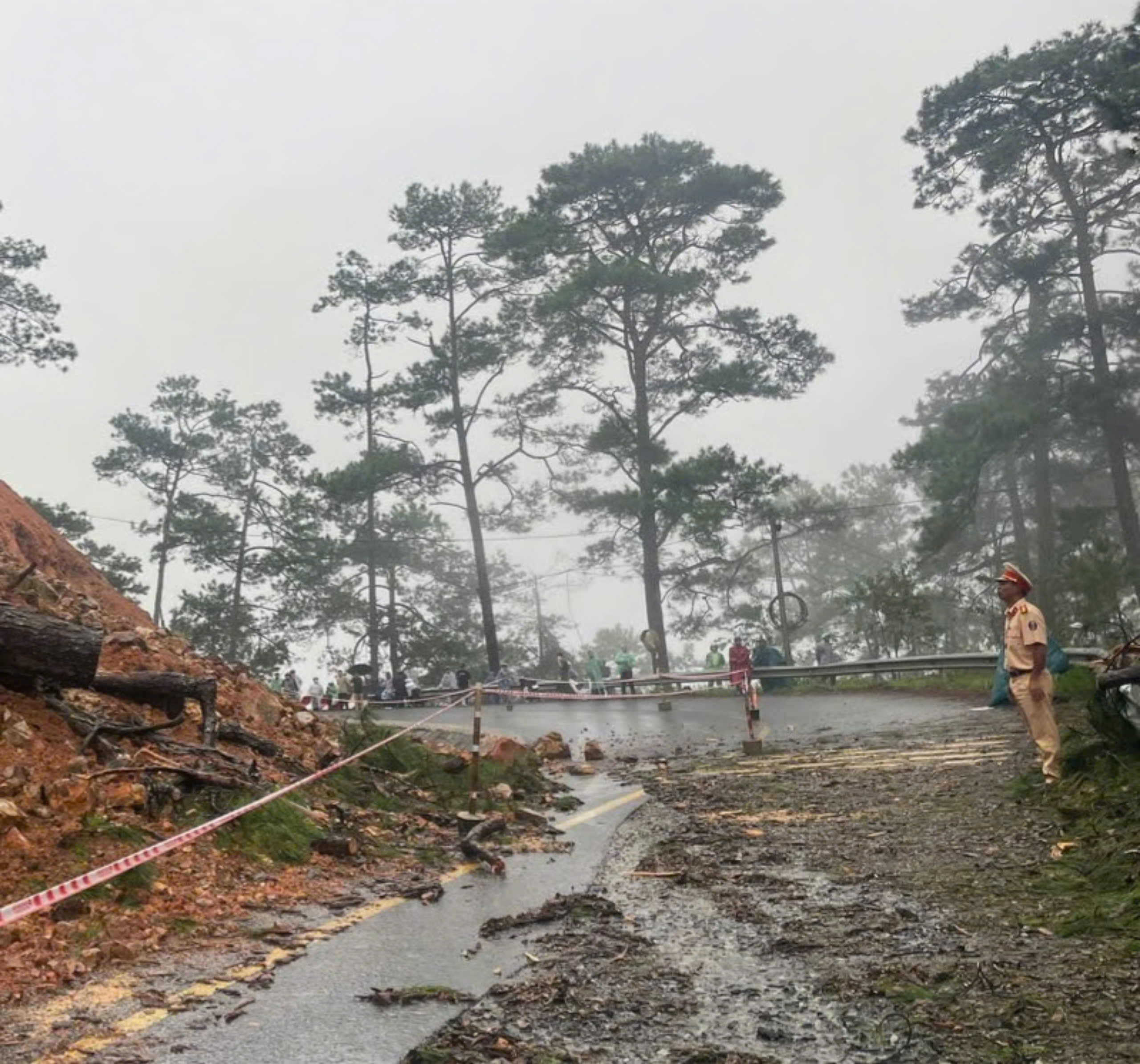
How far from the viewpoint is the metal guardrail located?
66.4ft

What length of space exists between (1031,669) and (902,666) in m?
14.8

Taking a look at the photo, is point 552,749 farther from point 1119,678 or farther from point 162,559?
point 162,559

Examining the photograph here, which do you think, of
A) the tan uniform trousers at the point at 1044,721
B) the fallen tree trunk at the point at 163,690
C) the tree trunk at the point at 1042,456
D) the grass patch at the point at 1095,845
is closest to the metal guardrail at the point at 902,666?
the tree trunk at the point at 1042,456

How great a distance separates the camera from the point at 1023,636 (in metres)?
9.52

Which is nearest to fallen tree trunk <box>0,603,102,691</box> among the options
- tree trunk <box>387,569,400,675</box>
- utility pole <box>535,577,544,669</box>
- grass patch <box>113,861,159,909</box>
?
grass patch <box>113,861,159,909</box>

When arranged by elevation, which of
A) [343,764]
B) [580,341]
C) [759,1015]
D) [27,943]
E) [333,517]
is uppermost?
[580,341]

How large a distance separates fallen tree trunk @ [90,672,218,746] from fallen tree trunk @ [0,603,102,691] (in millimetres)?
627

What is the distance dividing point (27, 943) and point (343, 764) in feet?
13.4

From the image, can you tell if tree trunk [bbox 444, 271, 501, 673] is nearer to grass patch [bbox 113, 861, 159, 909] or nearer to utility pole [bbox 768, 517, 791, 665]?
utility pole [bbox 768, 517, 791, 665]

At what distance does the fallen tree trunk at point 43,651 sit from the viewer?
27.0 feet

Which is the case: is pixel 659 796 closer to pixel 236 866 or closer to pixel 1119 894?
pixel 236 866

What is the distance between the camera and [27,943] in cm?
529

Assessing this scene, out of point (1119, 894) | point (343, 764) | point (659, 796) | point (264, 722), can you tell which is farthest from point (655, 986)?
point (264, 722)

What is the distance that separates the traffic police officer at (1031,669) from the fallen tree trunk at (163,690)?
6.94 m
